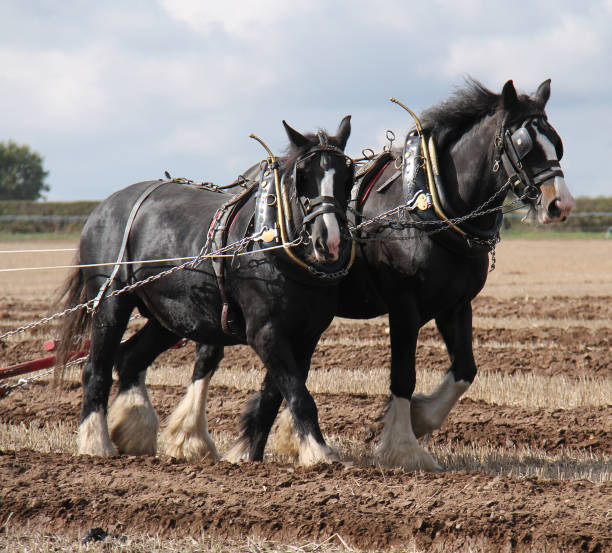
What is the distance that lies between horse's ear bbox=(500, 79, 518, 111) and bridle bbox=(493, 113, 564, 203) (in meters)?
0.12

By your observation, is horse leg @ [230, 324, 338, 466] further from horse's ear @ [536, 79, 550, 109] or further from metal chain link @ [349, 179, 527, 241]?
horse's ear @ [536, 79, 550, 109]

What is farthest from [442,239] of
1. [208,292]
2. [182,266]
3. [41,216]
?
[41,216]

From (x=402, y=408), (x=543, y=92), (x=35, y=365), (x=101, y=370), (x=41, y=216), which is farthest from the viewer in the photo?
(x=41, y=216)

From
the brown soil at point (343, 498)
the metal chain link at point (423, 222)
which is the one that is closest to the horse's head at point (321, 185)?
the metal chain link at point (423, 222)

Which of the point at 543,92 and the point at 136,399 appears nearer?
the point at 543,92

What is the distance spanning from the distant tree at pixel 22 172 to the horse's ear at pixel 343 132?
6734 cm

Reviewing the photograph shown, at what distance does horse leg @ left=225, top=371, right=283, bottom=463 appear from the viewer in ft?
18.7

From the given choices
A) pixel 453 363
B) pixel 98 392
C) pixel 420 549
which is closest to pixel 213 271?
pixel 98 392

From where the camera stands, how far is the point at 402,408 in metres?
5.55

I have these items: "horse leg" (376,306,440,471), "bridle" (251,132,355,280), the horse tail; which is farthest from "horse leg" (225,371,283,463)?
the horse tail

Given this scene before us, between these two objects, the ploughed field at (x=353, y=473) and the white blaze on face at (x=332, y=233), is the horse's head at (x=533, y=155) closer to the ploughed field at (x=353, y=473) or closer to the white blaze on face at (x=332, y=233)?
the white blaze on face at (x=332, y=233)

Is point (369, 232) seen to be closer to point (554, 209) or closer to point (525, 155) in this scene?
point (525, 155)

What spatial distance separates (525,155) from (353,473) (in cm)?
202

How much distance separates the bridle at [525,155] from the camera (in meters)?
5.05
